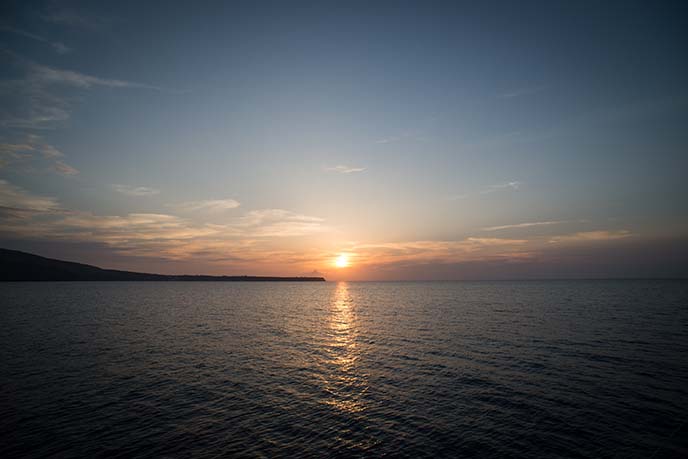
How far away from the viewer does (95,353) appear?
41.8m

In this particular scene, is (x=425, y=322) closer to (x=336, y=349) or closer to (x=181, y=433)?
(x=336, y=349)

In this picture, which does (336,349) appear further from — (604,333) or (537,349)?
(604,333)

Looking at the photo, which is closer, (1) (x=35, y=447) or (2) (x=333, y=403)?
(1) (x=35, y=447)

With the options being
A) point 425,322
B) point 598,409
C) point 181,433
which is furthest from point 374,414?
point 425,322

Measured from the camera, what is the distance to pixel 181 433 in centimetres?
2112

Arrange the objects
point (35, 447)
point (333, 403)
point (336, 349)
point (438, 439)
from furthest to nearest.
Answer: point (336, 349)
point (333, 403)
point (438, 439)
point (35, 447)

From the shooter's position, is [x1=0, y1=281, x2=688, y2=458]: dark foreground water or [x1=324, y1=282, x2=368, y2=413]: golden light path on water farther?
[x1=324, y1=282, x2=368, y2=413]: golden light path on water

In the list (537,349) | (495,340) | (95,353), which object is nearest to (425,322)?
(495,340)

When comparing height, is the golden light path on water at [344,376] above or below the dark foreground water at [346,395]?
below


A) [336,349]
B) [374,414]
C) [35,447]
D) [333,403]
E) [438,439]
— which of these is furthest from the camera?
[336,349]

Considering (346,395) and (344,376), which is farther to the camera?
(344,376)

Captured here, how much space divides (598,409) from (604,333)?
126ft

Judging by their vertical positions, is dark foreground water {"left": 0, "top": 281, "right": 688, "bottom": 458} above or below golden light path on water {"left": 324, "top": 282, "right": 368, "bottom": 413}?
above

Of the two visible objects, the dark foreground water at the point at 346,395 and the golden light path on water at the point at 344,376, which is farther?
the golden light path on water at the point at 344,376
